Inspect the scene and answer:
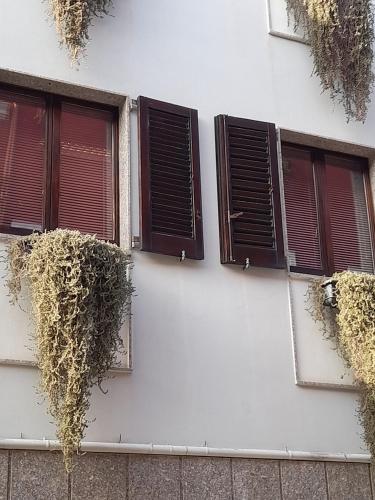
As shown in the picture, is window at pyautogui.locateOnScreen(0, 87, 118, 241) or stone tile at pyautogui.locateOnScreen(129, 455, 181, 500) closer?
stone tile at pyautogui.locateOnScreen(129, 455, 181, 500)

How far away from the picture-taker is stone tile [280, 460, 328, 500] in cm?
667

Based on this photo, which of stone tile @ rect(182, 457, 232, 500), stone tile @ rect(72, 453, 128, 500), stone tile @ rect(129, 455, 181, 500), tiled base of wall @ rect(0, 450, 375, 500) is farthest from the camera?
stone tile @ rect(182, 457, 232, 500)

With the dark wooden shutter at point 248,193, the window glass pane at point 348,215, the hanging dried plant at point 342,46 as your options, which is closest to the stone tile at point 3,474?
the dark wooden shutter at point 248,193

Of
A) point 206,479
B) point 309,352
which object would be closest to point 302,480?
point 206,479

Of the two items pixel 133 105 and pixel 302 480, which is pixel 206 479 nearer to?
pixel 302 480

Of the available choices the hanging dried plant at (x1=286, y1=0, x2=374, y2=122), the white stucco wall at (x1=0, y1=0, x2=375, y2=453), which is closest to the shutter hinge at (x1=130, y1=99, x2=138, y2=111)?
the white stucco wall at (x1=0, y1=0, x2=375, y2=453)

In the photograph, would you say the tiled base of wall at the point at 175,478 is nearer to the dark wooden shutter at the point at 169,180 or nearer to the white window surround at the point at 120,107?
the white window surround at the point at 120,107

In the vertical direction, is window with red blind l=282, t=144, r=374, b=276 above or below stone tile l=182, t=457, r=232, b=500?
above

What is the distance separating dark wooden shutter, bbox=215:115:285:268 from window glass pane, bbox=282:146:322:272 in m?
0.32

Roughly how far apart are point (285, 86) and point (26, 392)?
3.75 meters

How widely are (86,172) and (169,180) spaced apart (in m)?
0.66

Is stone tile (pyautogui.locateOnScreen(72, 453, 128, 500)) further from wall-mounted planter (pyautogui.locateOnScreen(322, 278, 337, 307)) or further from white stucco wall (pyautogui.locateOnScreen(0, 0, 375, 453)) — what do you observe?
wall-mounted planter (pyautogui.locateOnScreen(322, 278, 337, 307))

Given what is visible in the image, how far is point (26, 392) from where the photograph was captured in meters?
5.93

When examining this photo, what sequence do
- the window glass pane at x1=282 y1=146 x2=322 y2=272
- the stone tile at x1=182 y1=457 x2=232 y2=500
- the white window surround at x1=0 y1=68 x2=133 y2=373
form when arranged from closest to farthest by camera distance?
the stone tile at x1=182 y1=457 x2=232 y2=500
the white window surround at x1=0 y1=68 x2=133 y2=373
the window glass pane at x1=282 y1=146 x2=322 y2=272
